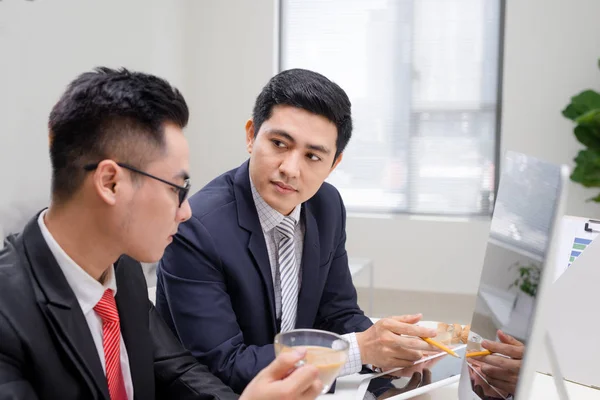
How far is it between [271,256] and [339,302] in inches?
12.5

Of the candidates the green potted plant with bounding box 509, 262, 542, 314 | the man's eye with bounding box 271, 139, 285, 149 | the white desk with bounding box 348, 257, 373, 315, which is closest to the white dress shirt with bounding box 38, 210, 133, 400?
the man's eye with bounding box 271, 139, 285, 149

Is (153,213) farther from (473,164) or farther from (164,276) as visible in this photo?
(473,164)

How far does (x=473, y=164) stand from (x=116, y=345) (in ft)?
12.0

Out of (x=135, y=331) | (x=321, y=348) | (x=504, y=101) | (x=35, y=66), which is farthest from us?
(x=504, y=101)

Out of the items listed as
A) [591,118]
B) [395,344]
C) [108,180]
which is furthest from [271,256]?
[591,118]

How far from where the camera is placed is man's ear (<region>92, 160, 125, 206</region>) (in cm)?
94

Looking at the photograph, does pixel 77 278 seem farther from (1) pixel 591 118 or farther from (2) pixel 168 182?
(1) pixel 591 118

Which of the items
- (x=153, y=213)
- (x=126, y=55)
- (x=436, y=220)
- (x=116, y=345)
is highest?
(x=126, y=55)

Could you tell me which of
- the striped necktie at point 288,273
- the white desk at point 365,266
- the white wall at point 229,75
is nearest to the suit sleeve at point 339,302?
the striped necktie at point 288,273

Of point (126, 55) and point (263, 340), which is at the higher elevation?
point (126, 55)

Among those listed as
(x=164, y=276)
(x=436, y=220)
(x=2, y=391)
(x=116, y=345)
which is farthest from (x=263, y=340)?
(x=436, y=220)

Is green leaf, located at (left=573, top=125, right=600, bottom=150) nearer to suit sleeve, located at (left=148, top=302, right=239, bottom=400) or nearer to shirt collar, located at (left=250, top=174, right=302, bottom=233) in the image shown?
shirt collar, located at (left=250, top=174, right=302, bottom=233)

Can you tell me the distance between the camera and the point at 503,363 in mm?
840

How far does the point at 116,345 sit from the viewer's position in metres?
1.06
